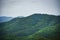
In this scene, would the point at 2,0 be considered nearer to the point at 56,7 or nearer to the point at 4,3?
the point at 4,3

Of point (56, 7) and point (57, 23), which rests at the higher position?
point (56, 7)

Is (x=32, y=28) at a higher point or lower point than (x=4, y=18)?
lower

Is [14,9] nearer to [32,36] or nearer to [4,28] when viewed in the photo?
[4,28]

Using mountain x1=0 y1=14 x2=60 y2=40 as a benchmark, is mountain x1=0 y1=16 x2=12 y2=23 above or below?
above

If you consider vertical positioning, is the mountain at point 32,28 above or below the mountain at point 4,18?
below

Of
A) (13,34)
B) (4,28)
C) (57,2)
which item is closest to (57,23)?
(57,2)

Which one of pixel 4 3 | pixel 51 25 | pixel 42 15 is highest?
pixel 4 3
